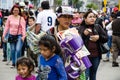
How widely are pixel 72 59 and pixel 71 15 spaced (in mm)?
551

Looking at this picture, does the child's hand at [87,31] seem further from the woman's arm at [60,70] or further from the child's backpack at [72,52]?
the woman's arm at [60,70]

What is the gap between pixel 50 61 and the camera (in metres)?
4.79

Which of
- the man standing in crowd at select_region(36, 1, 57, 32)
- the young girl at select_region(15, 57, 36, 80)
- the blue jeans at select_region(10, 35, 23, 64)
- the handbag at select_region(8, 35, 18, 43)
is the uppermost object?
the young girl at select_region(15, 57, 36, 80)

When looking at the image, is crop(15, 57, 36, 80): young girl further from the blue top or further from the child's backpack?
the child's backpack

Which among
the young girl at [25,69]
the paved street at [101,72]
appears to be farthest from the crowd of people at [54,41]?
the paved street at [101,72]

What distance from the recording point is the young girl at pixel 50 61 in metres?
4.70

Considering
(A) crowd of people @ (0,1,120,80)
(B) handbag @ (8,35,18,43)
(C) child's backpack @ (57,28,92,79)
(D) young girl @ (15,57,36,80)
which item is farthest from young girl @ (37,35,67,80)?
(B) handbag @ (8,35,18,43)

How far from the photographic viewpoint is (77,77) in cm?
552

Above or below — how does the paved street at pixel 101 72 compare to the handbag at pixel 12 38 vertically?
below

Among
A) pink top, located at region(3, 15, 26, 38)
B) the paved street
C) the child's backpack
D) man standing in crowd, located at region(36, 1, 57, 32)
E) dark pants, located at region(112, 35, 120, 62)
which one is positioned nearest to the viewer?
the child's backpack

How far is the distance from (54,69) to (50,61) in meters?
0.10

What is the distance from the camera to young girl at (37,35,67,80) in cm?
470

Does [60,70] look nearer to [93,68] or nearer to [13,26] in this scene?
[93,68]

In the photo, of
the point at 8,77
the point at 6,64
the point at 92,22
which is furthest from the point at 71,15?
the point at 6,64
